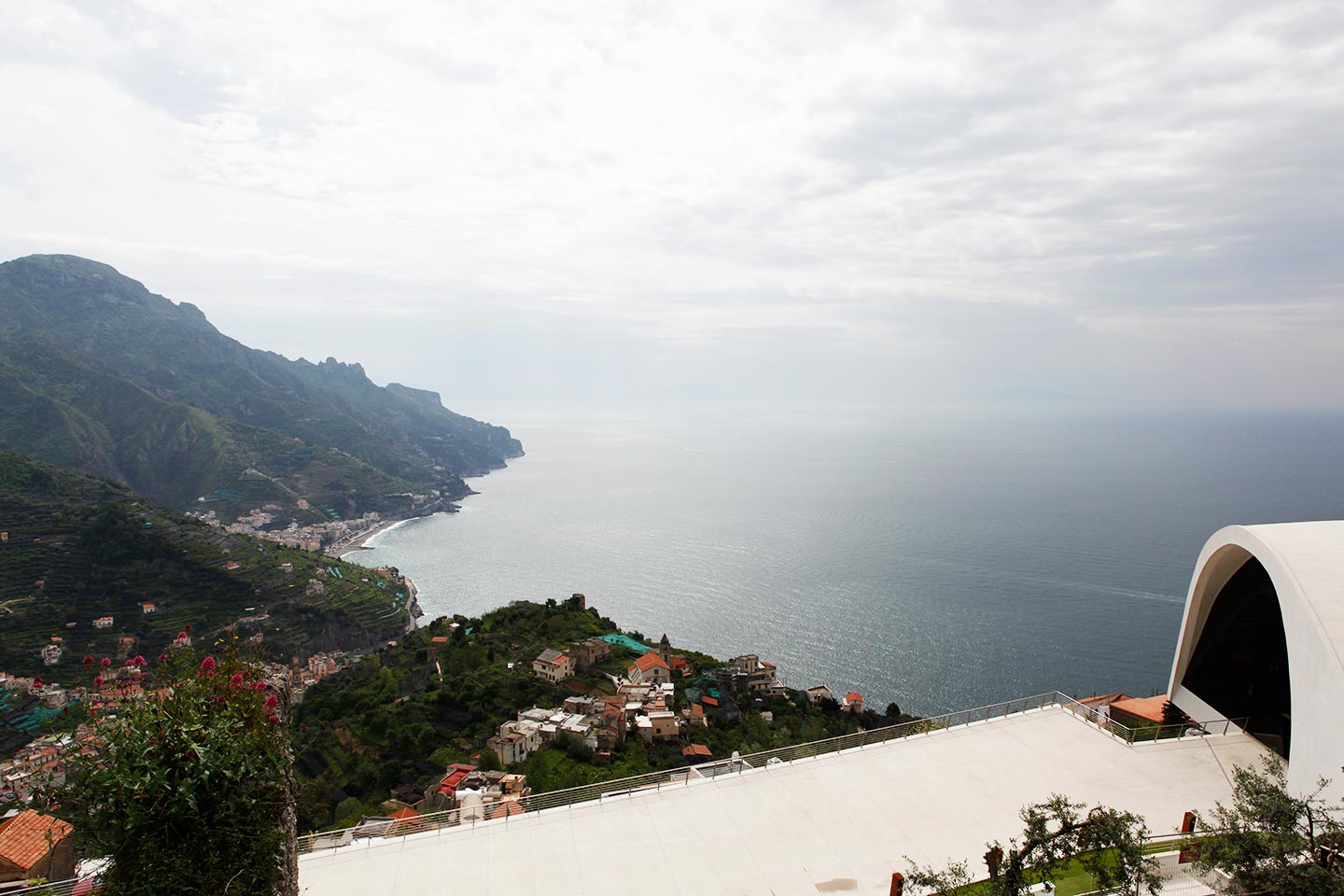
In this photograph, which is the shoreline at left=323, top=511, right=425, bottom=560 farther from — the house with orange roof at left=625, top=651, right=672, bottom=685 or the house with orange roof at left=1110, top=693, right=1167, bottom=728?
the house with orange roof at left=1110, top=693, right=1167, bottom=728

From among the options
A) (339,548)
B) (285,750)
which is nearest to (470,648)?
(285,750)

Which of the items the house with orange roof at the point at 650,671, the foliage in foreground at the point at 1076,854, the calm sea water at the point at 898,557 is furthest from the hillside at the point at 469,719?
the foliage in foreground at the point at 1076,854

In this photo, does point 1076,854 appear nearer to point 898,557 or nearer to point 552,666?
point 552,666

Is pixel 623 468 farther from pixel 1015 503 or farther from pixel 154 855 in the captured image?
pixel 154 855

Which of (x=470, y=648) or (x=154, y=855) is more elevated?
(x=154, y=855)

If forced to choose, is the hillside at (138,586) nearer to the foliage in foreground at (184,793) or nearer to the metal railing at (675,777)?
the metal railing at (675,777)

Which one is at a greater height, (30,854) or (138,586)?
(30,854)

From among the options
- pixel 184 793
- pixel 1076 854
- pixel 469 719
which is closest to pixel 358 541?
pixel 469 719
